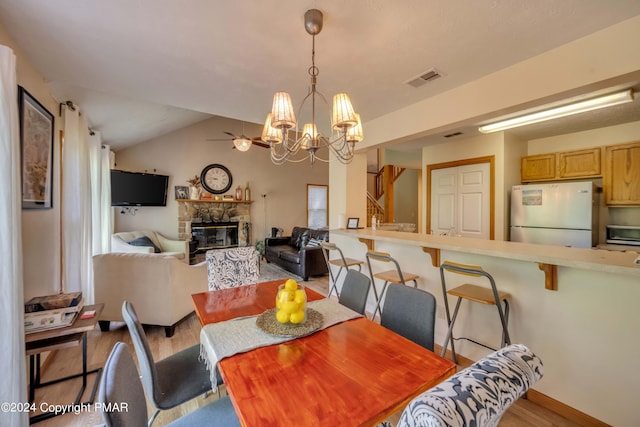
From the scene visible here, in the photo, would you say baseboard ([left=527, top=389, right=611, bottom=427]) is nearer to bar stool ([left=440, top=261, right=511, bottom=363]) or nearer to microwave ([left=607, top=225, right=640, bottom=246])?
bar stool ([left=440, top=261, right=511, bottom=363])

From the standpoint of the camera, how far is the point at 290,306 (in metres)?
1.29

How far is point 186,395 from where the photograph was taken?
4.26 feet

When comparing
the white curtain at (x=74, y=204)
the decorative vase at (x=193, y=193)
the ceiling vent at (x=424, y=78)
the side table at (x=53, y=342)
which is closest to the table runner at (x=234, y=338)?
the side table at (x=53, y=342)

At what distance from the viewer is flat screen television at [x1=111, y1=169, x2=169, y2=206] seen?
16.7ft

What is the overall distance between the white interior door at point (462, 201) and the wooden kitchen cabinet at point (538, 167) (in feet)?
1.85

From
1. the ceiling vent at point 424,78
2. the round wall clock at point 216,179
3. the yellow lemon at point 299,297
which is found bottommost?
the yellow lemon at point 299,297

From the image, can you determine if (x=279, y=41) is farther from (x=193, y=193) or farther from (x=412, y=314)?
(x=193, y=193)

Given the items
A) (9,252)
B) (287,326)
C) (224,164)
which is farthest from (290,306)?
(224,164)

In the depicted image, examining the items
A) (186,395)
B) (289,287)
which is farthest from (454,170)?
(186,395)

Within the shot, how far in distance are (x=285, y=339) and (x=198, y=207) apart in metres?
5.84

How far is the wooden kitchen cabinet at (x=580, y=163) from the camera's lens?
3.21m

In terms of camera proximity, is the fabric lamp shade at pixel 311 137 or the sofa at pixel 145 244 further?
the sofa at pixel 145 244

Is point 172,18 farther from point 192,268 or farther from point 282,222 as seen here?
point 282,222

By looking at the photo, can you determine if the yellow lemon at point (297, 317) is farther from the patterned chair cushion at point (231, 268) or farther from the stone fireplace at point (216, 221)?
the stone fireplace at point (216, 221)
